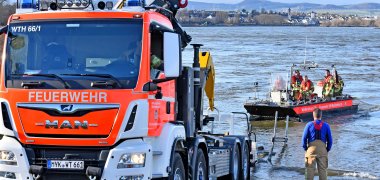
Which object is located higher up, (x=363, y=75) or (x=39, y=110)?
(x=39, y=110)

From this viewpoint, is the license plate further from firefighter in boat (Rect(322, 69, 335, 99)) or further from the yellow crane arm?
firefighter in boat (Rect(322, 69, 335, 99))

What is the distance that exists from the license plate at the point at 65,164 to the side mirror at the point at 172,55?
1.54 meters

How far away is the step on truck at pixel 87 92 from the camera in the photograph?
9.72m

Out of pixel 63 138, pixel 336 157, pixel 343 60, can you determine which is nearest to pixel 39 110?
pixel 63 138

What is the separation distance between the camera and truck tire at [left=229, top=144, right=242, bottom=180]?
1443cm

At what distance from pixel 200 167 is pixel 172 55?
2.41m

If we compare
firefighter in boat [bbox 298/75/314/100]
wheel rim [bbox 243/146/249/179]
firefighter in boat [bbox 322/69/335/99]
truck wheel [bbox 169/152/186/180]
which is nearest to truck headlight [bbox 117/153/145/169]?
truck wheel [bbox 169/152/186/180]

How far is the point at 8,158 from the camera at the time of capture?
1001cm

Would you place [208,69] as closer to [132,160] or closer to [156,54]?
[156,54]

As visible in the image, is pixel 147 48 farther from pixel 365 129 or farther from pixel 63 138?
pixel 365 129

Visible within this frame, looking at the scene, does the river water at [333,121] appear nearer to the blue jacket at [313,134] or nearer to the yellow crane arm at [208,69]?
the yellow crane arm at [208,69]

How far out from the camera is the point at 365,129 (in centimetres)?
3009

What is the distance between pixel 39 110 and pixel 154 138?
1.46 meters

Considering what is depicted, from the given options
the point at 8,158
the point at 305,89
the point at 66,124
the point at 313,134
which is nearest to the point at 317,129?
the point at 313,134
